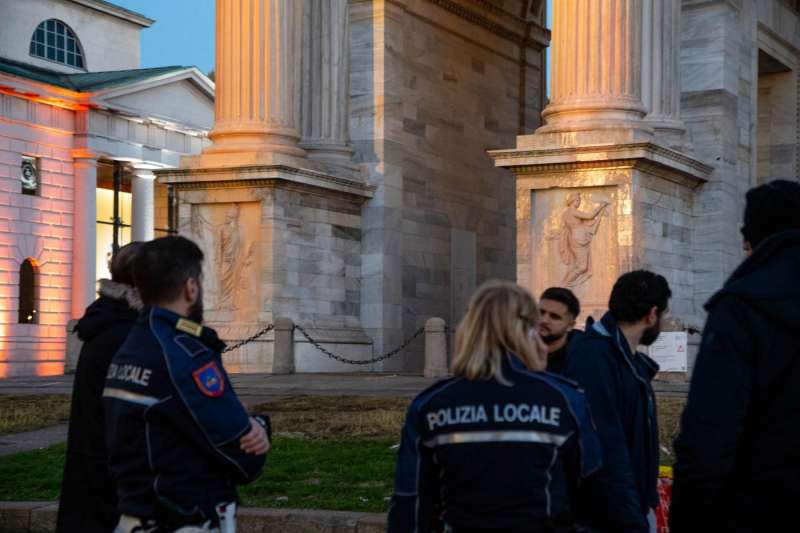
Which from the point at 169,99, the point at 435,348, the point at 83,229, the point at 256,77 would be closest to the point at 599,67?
the point at 435,348

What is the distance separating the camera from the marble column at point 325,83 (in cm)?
3041

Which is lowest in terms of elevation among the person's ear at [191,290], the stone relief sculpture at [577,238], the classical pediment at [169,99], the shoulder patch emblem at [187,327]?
the shoulder patch emblem at [187,327]

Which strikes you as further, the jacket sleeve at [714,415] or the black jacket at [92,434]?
the black jacket at [92,434]

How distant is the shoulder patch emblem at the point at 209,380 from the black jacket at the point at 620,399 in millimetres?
1567

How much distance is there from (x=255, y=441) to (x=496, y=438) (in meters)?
1.05

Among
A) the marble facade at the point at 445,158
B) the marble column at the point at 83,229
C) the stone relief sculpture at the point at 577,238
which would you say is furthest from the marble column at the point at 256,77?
the marble column at the point at 83,229

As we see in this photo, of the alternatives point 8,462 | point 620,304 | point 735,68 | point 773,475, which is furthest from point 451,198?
point 773,475

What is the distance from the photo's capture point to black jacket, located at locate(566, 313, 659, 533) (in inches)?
261

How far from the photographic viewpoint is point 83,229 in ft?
181

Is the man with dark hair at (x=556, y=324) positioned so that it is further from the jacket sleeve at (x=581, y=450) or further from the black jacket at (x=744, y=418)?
the black jacket at (x=744, y=418)

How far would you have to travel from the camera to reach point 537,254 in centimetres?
2577

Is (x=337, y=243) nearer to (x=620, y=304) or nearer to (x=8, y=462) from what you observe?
(x=8, y=462)

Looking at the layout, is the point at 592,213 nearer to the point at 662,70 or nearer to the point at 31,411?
the point at 662,70

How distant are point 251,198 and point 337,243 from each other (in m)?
2.47
